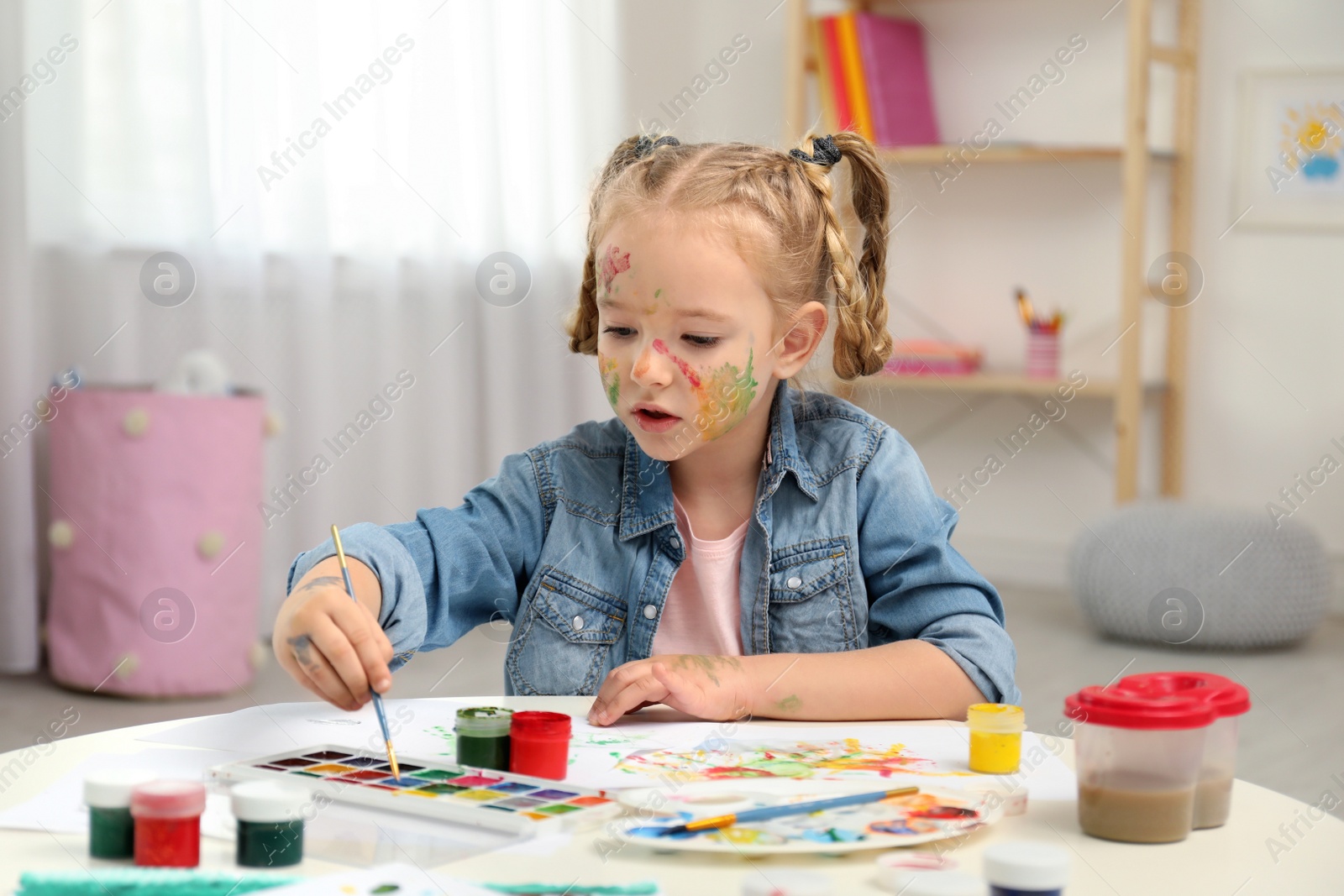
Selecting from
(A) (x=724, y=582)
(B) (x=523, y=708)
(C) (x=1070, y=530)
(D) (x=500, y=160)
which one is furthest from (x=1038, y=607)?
(B) (x=523, y=708)

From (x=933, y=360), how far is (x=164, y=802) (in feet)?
10.3

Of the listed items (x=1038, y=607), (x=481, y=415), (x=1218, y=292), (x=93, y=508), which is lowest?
(x=1038, y=607)

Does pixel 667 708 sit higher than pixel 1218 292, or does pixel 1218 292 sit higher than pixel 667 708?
pixel 1218 292

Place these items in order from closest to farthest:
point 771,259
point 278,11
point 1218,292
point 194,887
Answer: point 194,887, point 771,259, point 278,11, point 1218,292

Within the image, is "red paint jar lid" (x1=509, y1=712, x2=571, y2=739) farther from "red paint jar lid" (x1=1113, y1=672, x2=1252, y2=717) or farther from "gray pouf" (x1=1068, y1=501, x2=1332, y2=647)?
"gray pouf" (x1=1068, y1=501, x2=1332, y2=647)

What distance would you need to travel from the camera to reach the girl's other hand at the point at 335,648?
83 cm

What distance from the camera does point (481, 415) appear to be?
324cm

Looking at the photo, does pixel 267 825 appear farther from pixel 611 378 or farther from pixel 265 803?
pixel 611 378

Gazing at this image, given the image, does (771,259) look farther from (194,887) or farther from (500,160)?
(500,160)


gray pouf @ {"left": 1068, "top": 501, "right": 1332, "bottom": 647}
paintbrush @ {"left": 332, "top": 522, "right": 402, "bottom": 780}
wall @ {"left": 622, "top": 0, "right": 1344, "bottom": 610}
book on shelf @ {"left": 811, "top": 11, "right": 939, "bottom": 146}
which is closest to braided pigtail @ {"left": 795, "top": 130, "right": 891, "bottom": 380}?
paintbrush @ {"left": 332, "top": 522, "right": 402, "bottom": 780}

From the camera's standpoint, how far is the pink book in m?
3.59

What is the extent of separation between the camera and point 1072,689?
8.29 feet

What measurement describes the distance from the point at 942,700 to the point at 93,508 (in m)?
1.84

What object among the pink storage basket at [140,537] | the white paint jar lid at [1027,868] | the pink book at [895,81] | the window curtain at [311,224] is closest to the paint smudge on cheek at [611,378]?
the white paint jar lid at [1027,868]
